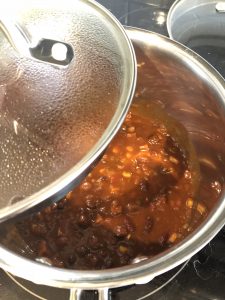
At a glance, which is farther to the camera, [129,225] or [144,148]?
[144,148]

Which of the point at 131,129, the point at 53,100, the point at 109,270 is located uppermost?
the point at 53,100

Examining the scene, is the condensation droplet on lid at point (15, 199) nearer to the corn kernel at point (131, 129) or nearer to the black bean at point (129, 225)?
the black bean at point (129, 225)

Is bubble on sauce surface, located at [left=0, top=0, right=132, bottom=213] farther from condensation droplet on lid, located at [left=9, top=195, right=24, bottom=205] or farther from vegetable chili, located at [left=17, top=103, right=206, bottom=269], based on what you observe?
vegetable chili, located at [left=17, top=103, right=206, bottom=269]

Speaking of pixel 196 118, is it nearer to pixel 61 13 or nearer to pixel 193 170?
pixel 193 170

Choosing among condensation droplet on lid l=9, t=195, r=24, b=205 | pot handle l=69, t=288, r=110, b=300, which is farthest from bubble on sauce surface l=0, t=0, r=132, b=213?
pot handle l=69, t=288, r=110, b=300

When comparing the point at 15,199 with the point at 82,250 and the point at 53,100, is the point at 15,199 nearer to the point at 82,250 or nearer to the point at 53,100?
the point at 53,100

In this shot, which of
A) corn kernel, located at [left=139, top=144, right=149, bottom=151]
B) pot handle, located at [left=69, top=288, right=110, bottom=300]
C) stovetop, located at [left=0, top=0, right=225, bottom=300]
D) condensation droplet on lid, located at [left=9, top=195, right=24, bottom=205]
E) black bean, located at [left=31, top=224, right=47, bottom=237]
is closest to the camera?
condensation droplet on lid, located at [left=9, top=195, right=24, bottom=205]

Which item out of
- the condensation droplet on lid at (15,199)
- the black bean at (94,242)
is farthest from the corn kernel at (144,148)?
the condensation droplet on lid at (15,199)

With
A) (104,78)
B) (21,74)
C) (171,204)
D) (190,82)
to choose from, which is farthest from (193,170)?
(21,74)

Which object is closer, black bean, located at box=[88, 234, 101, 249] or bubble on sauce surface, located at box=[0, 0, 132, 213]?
bubble on sauce surface, located at box=[0, 0, 132, 213]

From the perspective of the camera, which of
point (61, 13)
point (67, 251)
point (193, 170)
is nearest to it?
point (61, 13)

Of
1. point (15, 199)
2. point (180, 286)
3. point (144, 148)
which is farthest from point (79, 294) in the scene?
point (144, 148)
